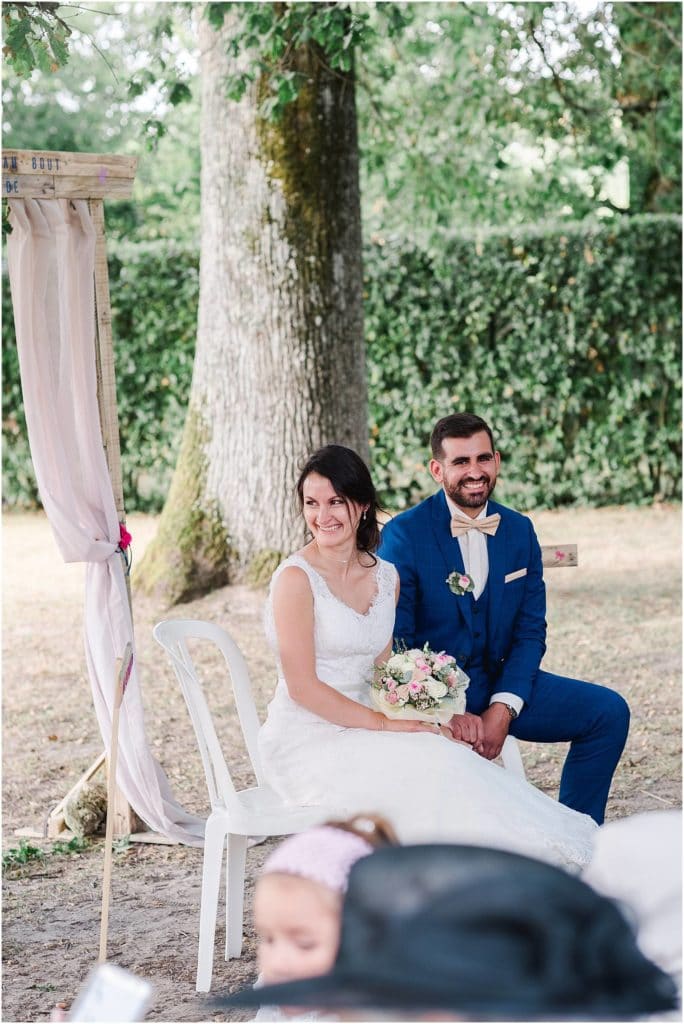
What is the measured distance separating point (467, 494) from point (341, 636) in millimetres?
732

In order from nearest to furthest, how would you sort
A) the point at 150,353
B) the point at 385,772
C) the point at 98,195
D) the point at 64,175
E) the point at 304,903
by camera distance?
the point at 304,903, the point at 385,772, the point at 64,175, the point at 98,195, the point at 150,353

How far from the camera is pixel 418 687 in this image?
3529mm

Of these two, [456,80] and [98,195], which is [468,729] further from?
[456,80]

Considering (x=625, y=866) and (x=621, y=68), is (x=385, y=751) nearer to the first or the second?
(x=625, y=866)

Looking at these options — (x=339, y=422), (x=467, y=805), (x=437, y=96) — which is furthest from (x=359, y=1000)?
(x=437, y=96)

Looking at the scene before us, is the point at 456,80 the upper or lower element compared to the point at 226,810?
upper

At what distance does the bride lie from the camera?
325 cm

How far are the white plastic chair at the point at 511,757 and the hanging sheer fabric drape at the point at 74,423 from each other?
1336 mm

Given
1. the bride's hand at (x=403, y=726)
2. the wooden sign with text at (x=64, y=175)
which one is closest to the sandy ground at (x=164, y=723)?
the bride's hand at (x=403, y=726)

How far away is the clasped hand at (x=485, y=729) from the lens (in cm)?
389

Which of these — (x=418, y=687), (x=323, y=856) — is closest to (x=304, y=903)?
(x=323, y=856)

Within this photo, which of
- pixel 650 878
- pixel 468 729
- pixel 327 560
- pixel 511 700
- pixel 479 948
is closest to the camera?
pixel 479 948

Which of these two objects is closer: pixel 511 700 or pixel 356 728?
pixel 356 728

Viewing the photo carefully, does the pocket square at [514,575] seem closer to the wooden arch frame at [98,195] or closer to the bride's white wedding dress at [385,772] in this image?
the bride's white wedding dress at [385,772]
